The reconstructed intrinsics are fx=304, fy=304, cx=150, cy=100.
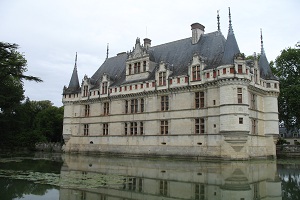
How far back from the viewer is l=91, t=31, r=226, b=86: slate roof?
27.3 m

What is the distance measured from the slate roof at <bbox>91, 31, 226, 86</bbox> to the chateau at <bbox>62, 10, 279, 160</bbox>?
109 mm

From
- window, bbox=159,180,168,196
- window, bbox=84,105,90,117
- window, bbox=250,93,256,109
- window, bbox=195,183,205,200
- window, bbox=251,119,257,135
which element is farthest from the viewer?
window, bbox=84,105,90,117

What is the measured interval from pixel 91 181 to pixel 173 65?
19777 millimetres

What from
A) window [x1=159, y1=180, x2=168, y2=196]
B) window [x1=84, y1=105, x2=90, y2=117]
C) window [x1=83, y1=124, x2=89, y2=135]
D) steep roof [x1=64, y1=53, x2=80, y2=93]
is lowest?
window [x1=159, y1=180, x2=168, y2=196]

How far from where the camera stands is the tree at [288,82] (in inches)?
1297

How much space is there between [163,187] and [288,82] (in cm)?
2860

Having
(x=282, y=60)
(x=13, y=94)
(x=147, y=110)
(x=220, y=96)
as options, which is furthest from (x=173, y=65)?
(x=13, y=94)

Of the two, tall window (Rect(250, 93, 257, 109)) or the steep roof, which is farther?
the steep roof

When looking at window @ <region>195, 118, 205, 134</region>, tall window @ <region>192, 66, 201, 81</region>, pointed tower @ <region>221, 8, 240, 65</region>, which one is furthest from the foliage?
pointed tower @ <region>221, 8, 240, 65</region>

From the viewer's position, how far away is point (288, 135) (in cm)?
6184

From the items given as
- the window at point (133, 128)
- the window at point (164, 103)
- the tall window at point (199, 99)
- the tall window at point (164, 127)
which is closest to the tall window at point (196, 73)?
the tall window at point (199, 99)

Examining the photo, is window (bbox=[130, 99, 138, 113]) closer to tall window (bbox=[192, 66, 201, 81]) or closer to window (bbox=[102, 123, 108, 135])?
window (bbox=[102, 123, 108, 135])

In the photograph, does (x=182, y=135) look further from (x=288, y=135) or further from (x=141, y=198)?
(x=288, y=135)

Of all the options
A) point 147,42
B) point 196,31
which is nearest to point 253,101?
point 196,31
